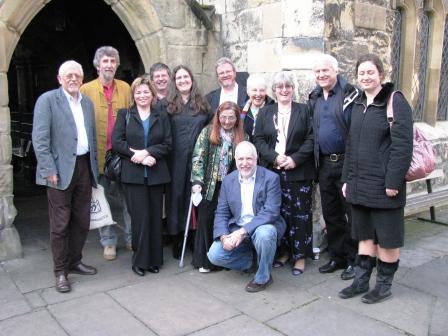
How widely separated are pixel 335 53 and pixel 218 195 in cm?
173

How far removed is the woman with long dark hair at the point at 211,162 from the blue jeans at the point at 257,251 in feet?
1.01

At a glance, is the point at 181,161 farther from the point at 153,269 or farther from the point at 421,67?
the point at 421,67

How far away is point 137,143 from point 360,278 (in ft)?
6.51

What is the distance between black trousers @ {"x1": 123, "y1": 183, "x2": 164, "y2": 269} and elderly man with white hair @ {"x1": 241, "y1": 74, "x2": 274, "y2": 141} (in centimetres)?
91

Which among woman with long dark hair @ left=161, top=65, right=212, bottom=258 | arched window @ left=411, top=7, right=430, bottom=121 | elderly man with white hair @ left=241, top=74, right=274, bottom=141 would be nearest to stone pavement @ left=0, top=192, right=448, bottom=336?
woman with long dark hair @ left=161, top=65, right=212, bottom=258

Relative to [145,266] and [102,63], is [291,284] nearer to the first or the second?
[145,266]

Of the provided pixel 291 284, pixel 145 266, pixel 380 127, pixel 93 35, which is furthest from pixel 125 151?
pixel 93 35

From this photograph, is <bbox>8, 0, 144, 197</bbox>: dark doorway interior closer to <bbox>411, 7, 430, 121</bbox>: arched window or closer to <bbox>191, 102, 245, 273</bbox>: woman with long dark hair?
<bbox>191, 102, 245, 273</bbox>: woman with long dark hair

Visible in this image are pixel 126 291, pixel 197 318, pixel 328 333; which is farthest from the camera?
pixel 126 291

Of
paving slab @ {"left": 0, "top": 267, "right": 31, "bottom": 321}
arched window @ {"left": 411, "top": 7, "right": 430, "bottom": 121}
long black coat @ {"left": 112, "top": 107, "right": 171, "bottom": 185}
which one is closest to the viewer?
paving slab @ {"left": 0, "top": 267, "right": 31, "bottom": 321}

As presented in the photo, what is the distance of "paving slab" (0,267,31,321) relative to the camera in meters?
3.04

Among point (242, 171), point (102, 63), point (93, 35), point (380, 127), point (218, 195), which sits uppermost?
point (93, 35)

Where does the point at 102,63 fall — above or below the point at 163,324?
above

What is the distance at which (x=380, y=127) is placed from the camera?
2.99 meters
